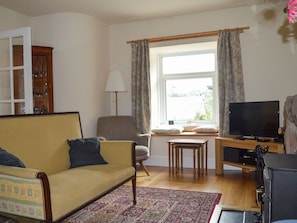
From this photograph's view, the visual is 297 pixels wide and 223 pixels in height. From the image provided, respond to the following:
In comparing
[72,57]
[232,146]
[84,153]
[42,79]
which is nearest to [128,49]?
[72,57]

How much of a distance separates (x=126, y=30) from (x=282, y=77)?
104 inches

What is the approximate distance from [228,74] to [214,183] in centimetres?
162

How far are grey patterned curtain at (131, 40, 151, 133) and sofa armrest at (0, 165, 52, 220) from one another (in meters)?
2.84

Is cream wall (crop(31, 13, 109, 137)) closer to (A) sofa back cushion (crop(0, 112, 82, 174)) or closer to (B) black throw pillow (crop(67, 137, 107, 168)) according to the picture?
(A) sofa back cushion (crop(0, 112, 82, 174))

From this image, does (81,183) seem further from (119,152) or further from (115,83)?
(115,83)

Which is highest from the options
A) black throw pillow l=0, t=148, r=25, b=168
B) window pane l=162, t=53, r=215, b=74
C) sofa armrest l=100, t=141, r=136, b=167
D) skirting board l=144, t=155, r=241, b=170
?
window pane l=162, t=53, r=215, b=74

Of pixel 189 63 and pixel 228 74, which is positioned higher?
pixel 189 63

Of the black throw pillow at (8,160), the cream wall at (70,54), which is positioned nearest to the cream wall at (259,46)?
the cream wall at (70,54)

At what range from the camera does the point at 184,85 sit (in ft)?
15.8

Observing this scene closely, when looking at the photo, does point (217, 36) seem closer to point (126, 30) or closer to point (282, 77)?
point (282, 77)

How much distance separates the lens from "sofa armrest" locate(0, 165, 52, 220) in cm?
164

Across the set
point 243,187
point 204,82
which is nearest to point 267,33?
point 204,82

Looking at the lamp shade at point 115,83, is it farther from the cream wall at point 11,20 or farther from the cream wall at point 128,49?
the cream wall at point 11,20

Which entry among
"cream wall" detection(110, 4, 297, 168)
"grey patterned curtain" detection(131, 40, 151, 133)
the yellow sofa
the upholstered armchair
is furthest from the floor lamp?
the yellow sofa
